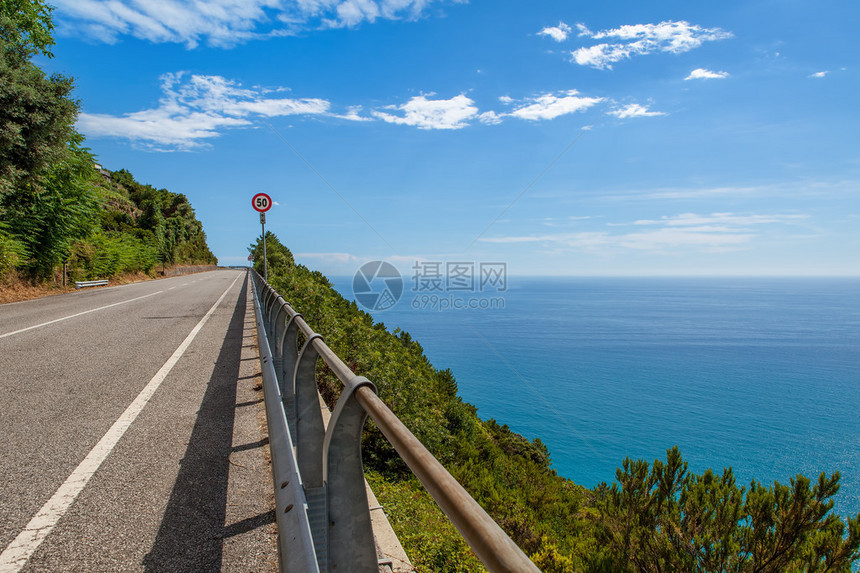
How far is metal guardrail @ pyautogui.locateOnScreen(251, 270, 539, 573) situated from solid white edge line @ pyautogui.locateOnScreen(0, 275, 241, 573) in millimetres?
1350

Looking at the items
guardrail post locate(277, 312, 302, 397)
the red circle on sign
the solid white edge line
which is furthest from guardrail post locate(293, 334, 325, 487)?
the red circle on sign

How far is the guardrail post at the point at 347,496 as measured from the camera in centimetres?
141

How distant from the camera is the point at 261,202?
45.7ft

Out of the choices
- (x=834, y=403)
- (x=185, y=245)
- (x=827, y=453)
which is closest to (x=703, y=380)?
(x=834, y=403)

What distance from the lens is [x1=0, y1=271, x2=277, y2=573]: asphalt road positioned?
2.57 meters

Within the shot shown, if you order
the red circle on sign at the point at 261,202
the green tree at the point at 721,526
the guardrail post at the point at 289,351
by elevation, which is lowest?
the green tree at the point at 721,526

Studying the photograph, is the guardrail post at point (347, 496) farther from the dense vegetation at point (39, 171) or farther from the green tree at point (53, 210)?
the green tree at point (53, 210)

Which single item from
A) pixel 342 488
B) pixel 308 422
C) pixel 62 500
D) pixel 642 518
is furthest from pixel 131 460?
pixel 642 518

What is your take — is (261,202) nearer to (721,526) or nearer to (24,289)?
(24,289)

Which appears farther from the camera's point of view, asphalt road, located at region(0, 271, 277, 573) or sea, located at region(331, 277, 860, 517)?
sea, located at region(331, 277, 860, 517)

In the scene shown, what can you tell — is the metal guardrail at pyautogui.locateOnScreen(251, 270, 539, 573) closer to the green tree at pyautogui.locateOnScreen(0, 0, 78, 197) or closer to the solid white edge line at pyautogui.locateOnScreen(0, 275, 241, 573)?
the solid white edge line at pyautogui.locateOnScreen(0, 275, 241, 573)

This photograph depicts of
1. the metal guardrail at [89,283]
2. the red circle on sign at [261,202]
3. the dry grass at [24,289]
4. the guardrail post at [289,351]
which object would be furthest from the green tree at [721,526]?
the metal guardrail at [89,283]

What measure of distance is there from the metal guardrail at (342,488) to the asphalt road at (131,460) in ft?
1.79

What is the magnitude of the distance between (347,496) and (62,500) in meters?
2.84
